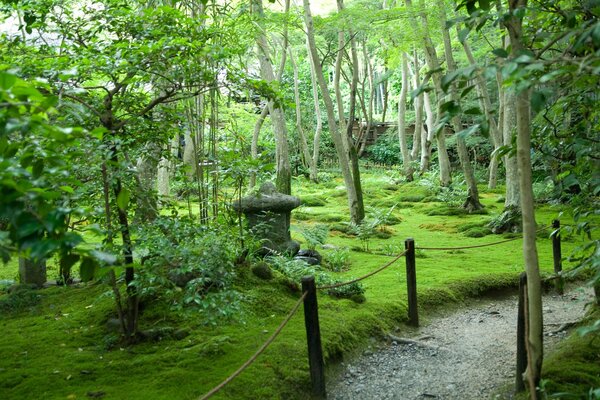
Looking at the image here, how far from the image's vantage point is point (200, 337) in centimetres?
466

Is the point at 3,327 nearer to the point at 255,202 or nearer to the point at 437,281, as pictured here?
the point at 255,202

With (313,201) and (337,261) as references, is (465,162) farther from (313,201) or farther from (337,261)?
(337,261)

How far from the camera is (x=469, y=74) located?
2.15 m

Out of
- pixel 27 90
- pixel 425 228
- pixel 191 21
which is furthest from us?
pixel 425 228

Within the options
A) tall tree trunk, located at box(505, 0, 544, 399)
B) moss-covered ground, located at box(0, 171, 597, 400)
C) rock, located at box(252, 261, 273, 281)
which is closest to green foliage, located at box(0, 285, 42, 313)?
moss-covered ground, located at box(0, 171, 597, 400)

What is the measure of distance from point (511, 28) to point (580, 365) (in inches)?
99.7

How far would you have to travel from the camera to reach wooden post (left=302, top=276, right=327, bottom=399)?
3990mm

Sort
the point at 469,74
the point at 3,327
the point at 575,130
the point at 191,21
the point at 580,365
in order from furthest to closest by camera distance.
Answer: the point at 3,327
the point at 191,21
the point at 580,365
the point at 575,130
the point at 469,74

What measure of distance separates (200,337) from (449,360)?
2.25 meters

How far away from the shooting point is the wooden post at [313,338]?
3.99m

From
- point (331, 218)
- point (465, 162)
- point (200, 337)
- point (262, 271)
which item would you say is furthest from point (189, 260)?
point (465, 162)

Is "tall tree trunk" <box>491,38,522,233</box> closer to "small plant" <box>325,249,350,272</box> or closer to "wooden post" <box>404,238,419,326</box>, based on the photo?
"small plant" <box>325,249,350,272</box>

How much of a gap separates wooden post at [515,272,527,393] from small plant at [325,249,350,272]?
4.03 metres

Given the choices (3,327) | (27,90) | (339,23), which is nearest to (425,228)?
(339,23)
